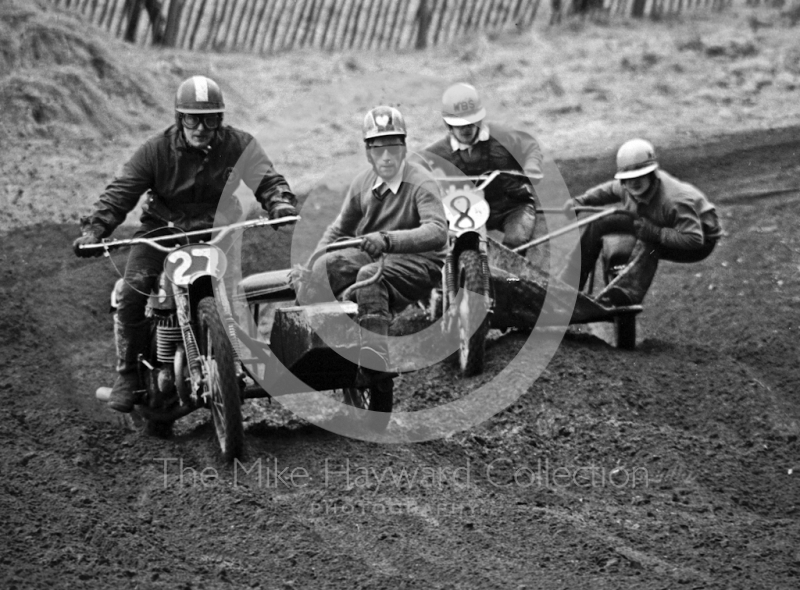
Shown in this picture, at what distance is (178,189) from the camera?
7129 mm

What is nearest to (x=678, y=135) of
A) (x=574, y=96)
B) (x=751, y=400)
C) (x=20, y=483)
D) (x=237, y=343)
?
(x=574, y=96)

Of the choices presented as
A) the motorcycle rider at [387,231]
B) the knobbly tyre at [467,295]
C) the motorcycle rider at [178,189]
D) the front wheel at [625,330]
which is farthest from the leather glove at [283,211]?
the front wheel at [625,330]

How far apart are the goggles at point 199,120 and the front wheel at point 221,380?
1227mm

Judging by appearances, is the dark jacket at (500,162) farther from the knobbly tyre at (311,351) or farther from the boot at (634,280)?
the knobbly tyre at (311,351)

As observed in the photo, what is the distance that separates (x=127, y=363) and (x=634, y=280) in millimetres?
4409

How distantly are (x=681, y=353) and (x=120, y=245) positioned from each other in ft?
16.3

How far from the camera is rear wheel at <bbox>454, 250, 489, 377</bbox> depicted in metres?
8.27

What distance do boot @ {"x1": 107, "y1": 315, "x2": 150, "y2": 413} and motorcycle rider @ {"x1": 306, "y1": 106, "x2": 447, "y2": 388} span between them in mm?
1174

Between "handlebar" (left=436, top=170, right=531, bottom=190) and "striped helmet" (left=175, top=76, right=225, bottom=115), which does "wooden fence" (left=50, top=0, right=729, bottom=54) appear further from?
"striped helmet" (left=175, top=76, right=225, bottom=115)

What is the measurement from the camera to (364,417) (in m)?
7.45

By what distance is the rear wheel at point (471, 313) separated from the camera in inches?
325

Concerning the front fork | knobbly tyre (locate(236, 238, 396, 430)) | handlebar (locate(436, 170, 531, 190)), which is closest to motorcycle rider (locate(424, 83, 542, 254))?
handlebar (locate(436, 170, 531, 190))

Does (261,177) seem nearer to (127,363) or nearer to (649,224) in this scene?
(127,363)

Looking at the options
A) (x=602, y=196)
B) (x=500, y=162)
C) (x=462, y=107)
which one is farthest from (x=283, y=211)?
(x=602, y=196)
